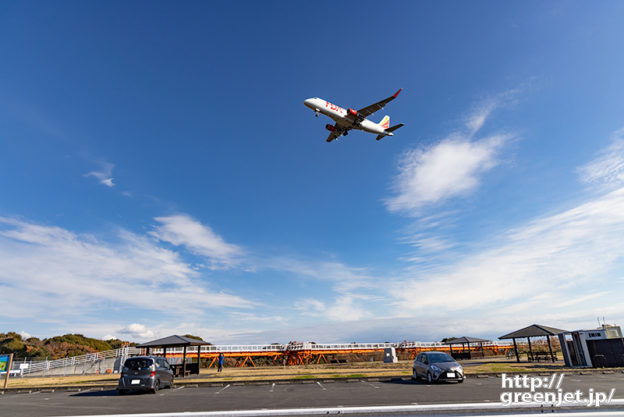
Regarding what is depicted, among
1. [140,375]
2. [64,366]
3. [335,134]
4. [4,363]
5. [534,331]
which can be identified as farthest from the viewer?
[335,134]

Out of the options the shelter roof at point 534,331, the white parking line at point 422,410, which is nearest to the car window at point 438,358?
the white parking line at point 422,410

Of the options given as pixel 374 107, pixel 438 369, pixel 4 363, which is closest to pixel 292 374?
pixel 438 369

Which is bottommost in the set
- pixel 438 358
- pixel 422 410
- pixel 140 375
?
pixel 140 375

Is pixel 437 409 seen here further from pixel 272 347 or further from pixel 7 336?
pixel 7 336

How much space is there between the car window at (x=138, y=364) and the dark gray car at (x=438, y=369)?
1104cm

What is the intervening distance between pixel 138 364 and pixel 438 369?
38.6ft

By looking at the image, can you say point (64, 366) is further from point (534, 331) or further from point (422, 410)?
point (534, 331)

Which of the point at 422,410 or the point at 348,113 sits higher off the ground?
the point at 348,113

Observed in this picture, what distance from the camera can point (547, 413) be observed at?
2760mm

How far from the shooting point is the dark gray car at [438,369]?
13477 mm

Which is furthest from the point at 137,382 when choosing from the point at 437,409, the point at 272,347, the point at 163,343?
the point at 272,347

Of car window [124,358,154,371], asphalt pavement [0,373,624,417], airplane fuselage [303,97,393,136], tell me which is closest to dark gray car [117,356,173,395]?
car window [124,358,154,371]

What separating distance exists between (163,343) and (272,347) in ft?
65.2

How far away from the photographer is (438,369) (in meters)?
13.6
